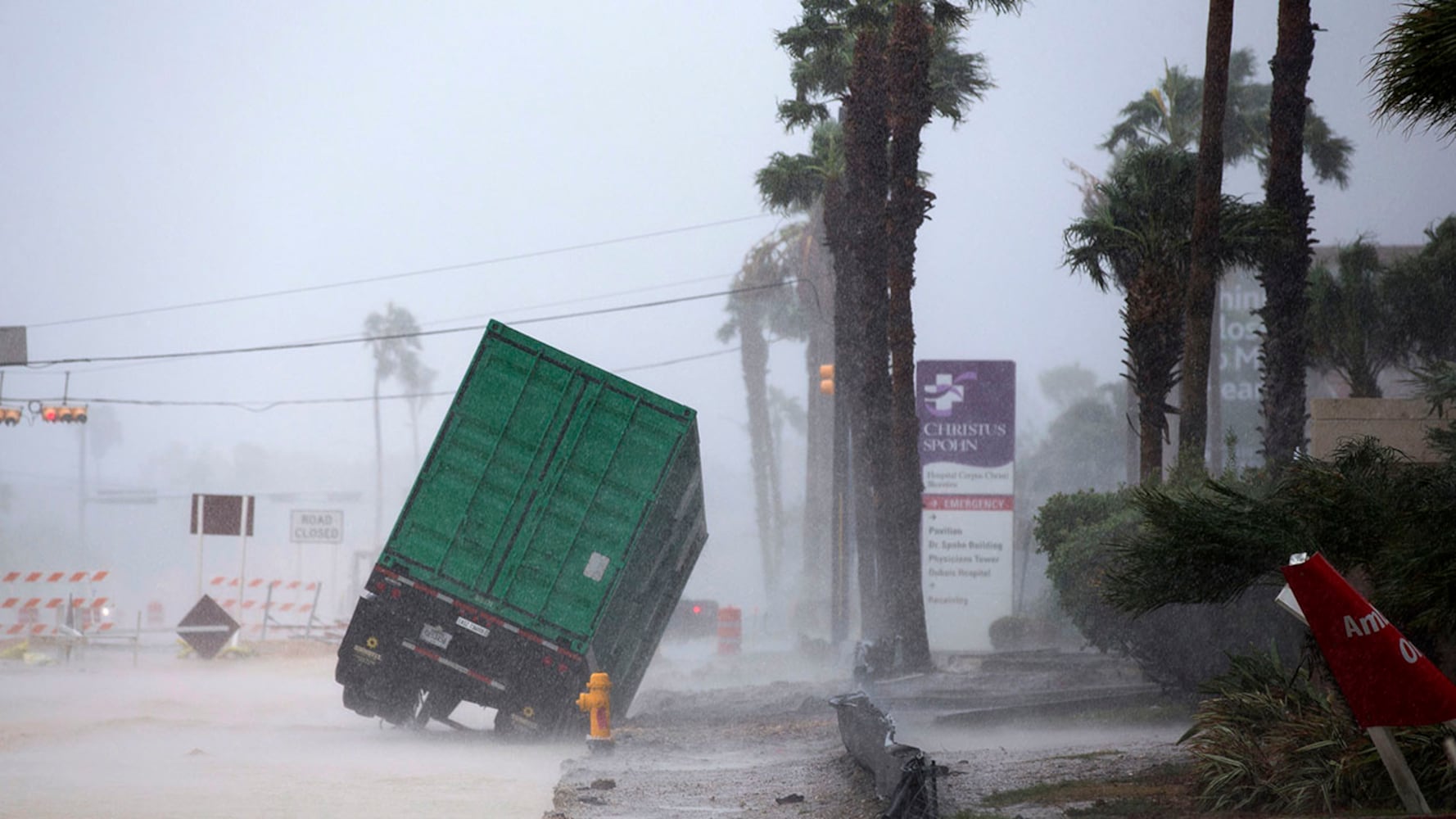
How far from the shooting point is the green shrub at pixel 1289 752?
8.34 metres

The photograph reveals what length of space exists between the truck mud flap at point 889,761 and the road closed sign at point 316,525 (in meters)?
28.7

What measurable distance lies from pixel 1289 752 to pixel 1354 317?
2430 cm

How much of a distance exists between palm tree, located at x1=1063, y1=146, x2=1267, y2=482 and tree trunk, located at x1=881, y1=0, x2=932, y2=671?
360 centimetres

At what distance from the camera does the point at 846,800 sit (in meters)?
11.1

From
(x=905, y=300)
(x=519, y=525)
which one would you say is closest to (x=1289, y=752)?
(x=519, y=525)

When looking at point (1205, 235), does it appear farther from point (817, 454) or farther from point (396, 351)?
point (396, 351)

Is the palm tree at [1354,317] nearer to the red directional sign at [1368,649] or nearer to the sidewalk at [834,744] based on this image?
the sidewalk at [834,744]

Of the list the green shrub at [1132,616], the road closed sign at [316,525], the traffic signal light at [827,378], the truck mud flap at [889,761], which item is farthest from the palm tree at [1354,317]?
the road closed sign at [316,525]

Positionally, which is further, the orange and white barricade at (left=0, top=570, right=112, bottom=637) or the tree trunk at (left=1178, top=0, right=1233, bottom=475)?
the orange and white barricade at (left=0, top=570, right=112, bottom=637)

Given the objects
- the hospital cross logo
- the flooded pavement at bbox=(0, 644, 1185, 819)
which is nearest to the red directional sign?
the flooded pavement at bbox=(0, 644, 1185, 819)

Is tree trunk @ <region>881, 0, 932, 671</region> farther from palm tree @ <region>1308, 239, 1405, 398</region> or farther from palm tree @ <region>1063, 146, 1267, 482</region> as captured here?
palm tree @ <region>1308, 239, 1405, 398</region>

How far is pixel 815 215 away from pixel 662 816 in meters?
48.2

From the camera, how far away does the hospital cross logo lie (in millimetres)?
30328

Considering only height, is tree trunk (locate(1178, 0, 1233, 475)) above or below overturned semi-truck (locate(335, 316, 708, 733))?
above
